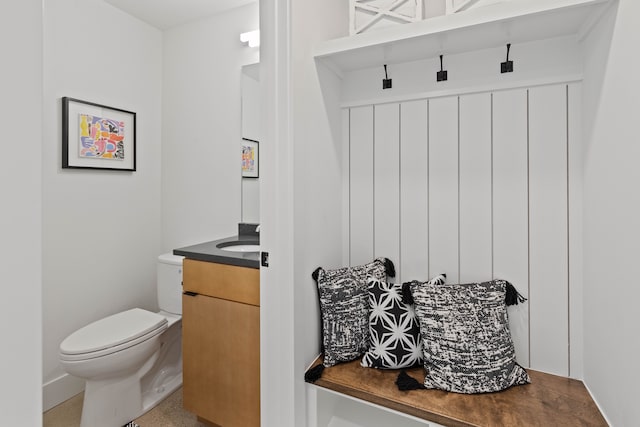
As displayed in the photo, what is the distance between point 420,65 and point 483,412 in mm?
1505

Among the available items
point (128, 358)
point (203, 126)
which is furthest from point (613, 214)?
point (203, 126)

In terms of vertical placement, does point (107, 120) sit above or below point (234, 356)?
above

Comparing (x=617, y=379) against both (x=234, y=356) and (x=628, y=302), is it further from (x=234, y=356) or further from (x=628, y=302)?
(x=234, y=356)

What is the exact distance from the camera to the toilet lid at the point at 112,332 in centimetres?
164

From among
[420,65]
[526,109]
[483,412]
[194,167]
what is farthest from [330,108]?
[483,412]

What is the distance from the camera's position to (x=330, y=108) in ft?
5.58

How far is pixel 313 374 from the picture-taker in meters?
1.42

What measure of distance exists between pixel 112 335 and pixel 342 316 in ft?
4.09

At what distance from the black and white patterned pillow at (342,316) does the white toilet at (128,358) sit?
104 centimetres

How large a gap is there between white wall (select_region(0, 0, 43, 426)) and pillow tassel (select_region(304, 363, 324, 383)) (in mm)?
1103

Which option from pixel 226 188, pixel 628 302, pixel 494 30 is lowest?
pixel 628 302

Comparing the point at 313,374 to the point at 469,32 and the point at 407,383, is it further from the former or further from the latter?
the point at 469,32

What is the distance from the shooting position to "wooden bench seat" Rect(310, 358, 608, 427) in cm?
114

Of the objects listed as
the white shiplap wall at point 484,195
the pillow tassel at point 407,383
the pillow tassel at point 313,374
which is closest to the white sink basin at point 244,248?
the white shiplap wall at point 484,195
